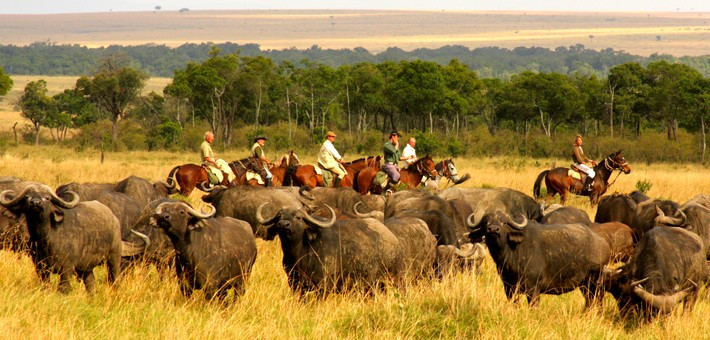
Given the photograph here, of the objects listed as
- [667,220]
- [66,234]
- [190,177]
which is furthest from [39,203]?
[190,177]

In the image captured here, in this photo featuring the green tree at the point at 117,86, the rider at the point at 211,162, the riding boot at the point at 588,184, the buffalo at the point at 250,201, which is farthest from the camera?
the green tree at the point at 117,86

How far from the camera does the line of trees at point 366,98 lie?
5891 cm

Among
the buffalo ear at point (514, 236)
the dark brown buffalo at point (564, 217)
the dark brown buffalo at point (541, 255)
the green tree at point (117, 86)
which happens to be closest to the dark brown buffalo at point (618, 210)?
the dark brown buffalo at point (564, 217)

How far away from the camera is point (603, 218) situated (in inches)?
555

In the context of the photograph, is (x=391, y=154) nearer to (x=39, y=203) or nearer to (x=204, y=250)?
(x=204, y=250)

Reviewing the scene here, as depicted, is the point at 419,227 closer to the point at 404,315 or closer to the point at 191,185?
the point at 404,315

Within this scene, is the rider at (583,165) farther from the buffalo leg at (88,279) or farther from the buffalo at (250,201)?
the buffalo leg at (88,279)

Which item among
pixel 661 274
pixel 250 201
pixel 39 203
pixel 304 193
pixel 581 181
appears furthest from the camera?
pixel 581 181

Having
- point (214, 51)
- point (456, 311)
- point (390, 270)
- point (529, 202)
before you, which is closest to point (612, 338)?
point (456, 311)

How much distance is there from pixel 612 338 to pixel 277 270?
4.41 m

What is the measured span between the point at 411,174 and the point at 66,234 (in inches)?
442

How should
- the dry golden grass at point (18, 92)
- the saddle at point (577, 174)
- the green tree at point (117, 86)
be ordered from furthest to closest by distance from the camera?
the dry golden grass at point (18, 92) → the green tree at point (117, 86) → the saddle at point (577, 174)

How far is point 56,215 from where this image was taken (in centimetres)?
966

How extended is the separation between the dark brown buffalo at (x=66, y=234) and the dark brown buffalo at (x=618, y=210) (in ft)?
23.9
